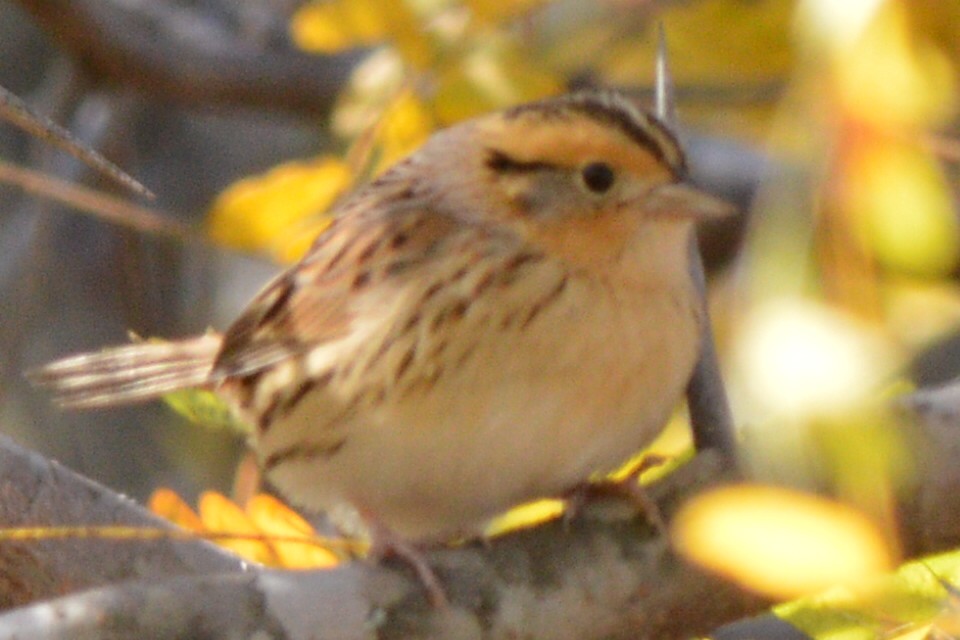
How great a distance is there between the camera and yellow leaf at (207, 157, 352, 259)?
2418mm

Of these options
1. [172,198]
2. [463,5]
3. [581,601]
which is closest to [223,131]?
[172,198]

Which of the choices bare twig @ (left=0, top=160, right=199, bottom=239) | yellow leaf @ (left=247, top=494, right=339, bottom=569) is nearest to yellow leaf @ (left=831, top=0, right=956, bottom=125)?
yellow leaf @ (left=247, top=494, right=339, bottom=569)

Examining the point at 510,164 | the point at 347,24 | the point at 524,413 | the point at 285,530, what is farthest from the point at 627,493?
the point at 347,24

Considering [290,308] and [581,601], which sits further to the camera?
[290,308]

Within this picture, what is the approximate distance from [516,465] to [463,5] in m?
0.80

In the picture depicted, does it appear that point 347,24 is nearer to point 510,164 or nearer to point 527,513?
point 510,164

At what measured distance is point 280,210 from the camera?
2.47 m

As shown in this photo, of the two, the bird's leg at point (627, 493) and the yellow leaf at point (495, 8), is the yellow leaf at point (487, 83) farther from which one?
the bird's leg at point (627, 493)

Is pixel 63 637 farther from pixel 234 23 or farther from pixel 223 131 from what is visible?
pixel 223 131

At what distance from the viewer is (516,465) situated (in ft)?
6.36

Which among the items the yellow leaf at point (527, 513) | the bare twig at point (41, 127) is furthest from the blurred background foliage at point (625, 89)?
the bare twig at point (41, 127)

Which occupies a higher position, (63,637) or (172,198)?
(172,198)

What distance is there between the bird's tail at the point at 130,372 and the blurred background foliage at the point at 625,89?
0.55 ft

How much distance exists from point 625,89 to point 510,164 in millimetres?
950
